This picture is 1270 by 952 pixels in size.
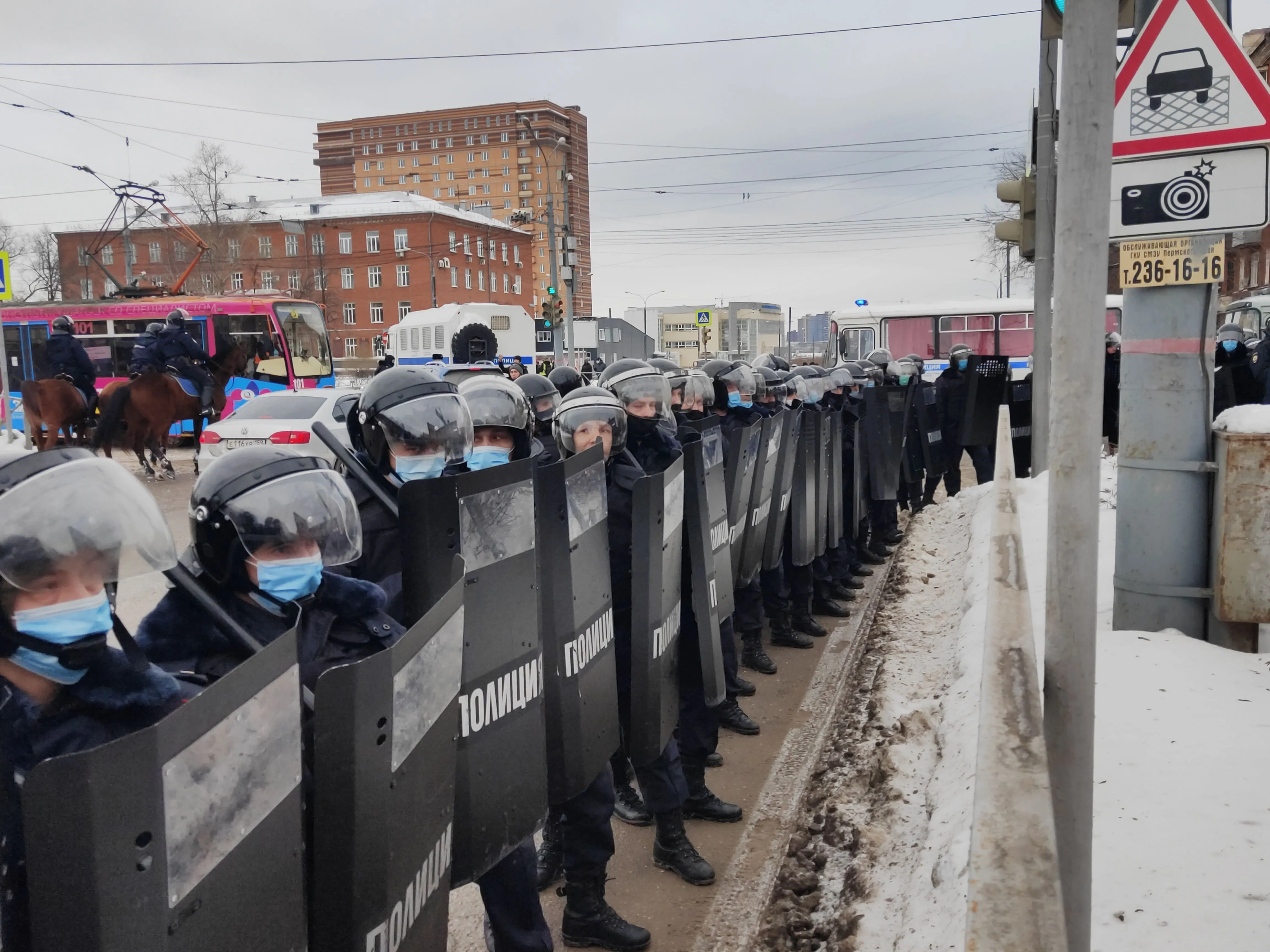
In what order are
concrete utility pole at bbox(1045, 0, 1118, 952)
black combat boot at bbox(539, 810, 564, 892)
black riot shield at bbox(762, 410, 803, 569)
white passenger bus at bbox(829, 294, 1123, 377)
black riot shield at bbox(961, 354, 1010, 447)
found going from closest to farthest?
concrete utility pole at bbox(1045, 0, 1118, 952) → black combat boot at bbox(539, 810, 564, 892) → black riot shield at bbox(762, 410, 803, 569) → black riot shield at bbox(961, 354, 1010, 447) → white passenger bus at bbox(829, 294, 1123, 377)

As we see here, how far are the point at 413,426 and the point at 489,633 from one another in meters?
0.71

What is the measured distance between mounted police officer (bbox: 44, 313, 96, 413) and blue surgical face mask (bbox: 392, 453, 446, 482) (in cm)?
1342

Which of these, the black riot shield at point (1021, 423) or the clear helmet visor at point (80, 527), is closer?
the clear helmet visor at point (80, 527)

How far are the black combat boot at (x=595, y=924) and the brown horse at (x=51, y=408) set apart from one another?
12977 millimetres

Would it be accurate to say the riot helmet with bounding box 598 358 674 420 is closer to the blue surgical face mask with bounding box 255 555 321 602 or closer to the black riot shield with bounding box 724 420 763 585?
the black riot shield with bounding box 724 420 763 585

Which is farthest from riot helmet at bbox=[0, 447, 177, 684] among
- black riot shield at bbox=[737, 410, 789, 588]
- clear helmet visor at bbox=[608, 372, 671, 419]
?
black riot shield at bbox=[737, 410, 789, 588]

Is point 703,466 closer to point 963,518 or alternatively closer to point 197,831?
point 197,831

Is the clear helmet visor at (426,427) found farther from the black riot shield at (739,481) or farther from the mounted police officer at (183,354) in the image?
the mounted police officer at (183,354)

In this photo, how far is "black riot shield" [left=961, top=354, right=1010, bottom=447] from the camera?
11.6m

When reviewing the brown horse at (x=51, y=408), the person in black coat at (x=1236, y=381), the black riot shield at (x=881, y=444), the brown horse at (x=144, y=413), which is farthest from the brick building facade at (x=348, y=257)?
the person in black coat at (x=1236, y=381)

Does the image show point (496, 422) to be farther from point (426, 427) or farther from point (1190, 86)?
point (1190, 86)

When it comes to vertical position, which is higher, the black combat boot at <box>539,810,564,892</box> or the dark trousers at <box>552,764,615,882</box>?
the dark trousers at <box>552,764,615,882</box>

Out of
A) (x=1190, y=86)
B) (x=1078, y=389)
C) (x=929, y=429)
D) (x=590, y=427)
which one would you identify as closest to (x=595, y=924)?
(x=590, y=427)

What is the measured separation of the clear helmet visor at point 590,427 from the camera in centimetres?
380
